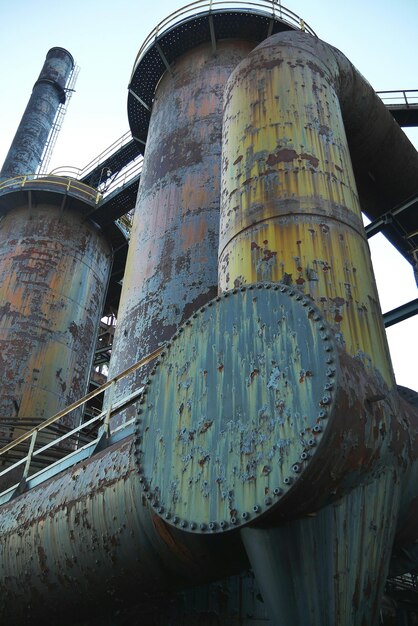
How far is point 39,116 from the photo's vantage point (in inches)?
1098

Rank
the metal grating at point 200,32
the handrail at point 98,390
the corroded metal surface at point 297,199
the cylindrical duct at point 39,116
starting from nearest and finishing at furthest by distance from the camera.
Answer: the corroded metal surface at point 297,199 < the handrail at point 98,390 < the metal grating at point 200,32 < the cylindrical duct at point 39,116

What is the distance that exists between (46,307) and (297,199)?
36.2 ft

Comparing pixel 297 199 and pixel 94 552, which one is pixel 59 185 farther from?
pixel 94 552

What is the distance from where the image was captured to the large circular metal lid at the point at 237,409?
3.72 meters

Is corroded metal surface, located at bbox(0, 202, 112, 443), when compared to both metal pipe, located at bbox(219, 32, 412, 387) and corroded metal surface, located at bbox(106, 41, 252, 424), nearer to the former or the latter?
corroded metal surface, located at bbox(106, 41, 252, 424)

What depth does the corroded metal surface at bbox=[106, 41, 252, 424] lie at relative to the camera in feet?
30.2

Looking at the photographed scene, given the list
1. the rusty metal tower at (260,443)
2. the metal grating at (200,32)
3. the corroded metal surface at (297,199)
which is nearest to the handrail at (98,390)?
the rusty metal tower at (260,443)

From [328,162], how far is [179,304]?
3825 mm

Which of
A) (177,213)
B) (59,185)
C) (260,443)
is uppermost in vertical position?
(59,185)

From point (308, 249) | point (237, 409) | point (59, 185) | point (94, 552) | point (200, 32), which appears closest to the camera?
point (237, 409)

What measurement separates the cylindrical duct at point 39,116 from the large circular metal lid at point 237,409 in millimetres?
23072

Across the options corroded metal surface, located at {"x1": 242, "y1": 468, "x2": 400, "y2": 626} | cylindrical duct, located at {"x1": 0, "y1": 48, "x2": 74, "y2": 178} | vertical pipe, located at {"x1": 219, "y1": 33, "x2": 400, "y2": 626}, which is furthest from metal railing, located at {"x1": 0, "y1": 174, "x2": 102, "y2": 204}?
corroded metal surface, located at {"x1": 242, "y1": 468, "x2": 400, "y2": 626}

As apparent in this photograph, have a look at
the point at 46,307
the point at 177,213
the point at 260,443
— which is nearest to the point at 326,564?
the point at 260,443

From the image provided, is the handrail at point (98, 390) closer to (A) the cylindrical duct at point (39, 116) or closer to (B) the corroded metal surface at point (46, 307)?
(B) the corroded metal surface at point (46, 307)
